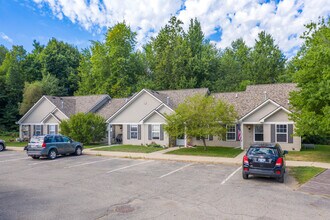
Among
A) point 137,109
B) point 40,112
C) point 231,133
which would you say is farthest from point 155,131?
point 40,112

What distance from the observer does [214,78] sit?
4775 centimetres

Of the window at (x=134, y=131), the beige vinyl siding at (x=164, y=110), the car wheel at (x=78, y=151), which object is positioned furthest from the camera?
the window at (x=134, y=131)

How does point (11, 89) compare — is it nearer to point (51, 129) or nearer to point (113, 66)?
point (113, 66)

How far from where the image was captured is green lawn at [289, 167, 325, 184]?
12.7 meters

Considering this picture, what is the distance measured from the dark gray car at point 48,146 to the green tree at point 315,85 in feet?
55.8

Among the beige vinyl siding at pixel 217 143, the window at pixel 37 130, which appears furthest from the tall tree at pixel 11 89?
the beige vinyl siding at pixel 217 143

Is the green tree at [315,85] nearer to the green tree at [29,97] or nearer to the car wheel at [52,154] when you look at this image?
the car wheel at [52,154]

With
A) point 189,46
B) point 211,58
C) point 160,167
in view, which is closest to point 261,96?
point 160,167

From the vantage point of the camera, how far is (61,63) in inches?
2181

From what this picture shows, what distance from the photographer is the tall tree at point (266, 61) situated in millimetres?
48656

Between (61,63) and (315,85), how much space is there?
1983 inches

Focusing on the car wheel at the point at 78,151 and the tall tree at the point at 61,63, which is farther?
the tall tree at the point at 61,63

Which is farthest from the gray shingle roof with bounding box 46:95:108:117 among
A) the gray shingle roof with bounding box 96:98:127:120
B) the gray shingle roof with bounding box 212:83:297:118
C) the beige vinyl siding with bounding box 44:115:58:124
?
the gray shingle roof with bounding box 212:83:297:118

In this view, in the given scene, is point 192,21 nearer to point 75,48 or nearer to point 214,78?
point 214,78
